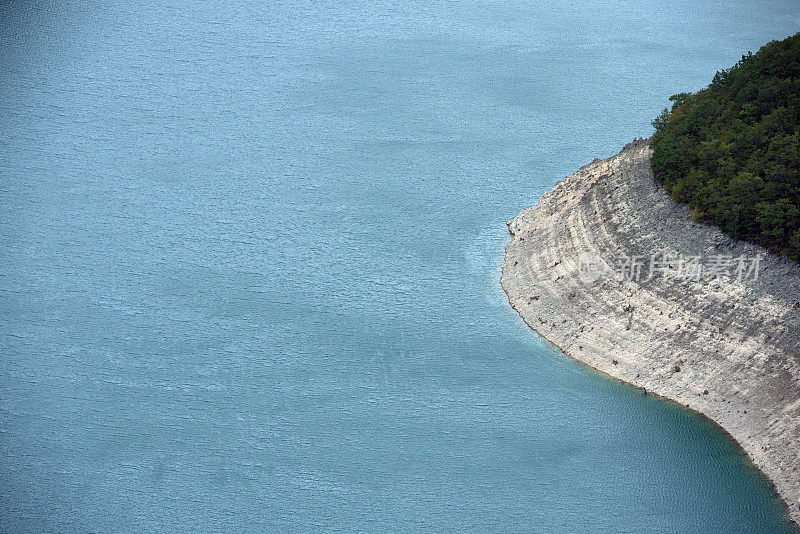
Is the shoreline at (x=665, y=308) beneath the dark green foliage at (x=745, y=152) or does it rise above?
beneath

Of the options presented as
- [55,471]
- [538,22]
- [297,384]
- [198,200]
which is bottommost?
[55,471]

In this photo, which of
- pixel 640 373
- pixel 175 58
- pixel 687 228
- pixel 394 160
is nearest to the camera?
pixel 640 373

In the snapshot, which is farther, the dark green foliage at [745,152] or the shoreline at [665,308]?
the dark green foliage at [745,152]

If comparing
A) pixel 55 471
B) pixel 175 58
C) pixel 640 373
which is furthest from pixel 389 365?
pixel 175 58

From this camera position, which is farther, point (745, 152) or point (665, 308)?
point (745, 152)

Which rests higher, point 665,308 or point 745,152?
point 745,152

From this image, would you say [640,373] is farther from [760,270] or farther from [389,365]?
[389,365]
